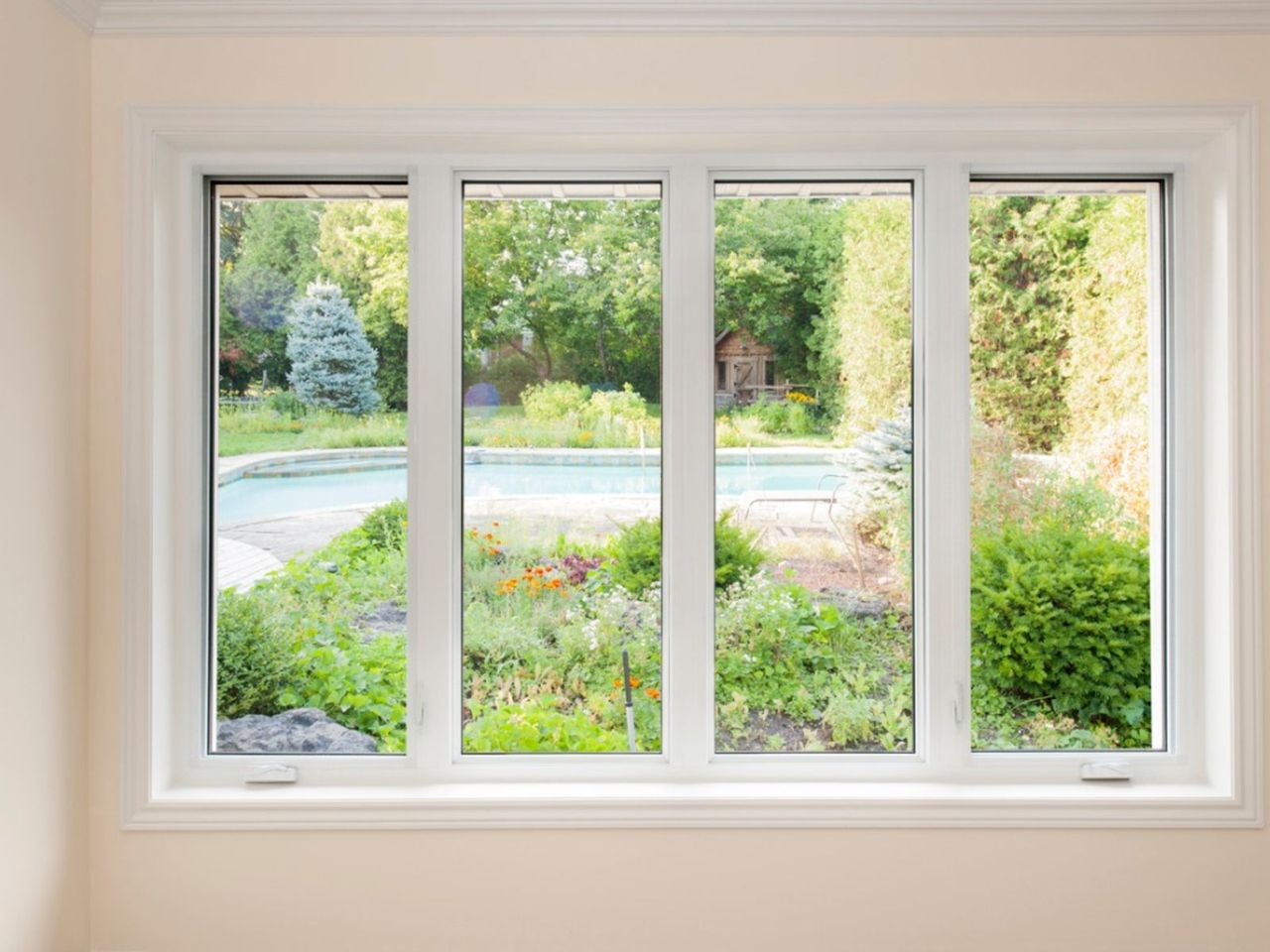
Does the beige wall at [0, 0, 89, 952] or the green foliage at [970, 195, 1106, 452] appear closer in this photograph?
the beige wall at [0, 0, 89, 952]

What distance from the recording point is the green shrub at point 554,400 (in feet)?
7.60

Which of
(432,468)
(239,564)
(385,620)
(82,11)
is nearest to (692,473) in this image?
(432,468)

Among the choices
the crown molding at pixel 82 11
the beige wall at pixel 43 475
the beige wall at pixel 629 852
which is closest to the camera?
the beige wall at pixel 43 475

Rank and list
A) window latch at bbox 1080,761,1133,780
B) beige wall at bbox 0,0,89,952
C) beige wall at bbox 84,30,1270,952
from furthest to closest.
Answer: window latch at bbox 1080,761,1133,780
beige wall at bbox 84,30,1270,952
beige wall at bbox 0,0,89,952

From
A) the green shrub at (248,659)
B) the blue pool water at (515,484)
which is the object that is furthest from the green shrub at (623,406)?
the green shrub at (248,659)

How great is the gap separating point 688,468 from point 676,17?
3.34 ft

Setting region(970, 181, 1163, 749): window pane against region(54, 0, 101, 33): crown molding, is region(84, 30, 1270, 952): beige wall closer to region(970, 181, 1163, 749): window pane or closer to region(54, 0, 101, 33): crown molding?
region(54, 0, 101, 33): crown molding

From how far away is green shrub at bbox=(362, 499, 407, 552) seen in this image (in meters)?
2.32

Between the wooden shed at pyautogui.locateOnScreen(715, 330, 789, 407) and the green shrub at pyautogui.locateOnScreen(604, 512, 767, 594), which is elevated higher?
the wooden shed at pyautogui.locateOnScreen(715, 330, 789, 407)

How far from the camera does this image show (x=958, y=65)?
2.14m

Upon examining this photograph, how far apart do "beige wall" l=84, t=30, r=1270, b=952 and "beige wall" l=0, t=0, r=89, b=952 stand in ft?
0.19

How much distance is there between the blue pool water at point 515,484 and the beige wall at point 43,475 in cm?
35

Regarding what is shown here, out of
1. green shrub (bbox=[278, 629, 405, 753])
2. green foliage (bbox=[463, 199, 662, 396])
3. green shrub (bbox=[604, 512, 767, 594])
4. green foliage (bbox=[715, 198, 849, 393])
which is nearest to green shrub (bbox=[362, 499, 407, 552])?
green shrub (bbox=[278, 629, 405, 753])

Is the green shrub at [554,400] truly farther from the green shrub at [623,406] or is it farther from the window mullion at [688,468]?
the window mullion at [688,468]
